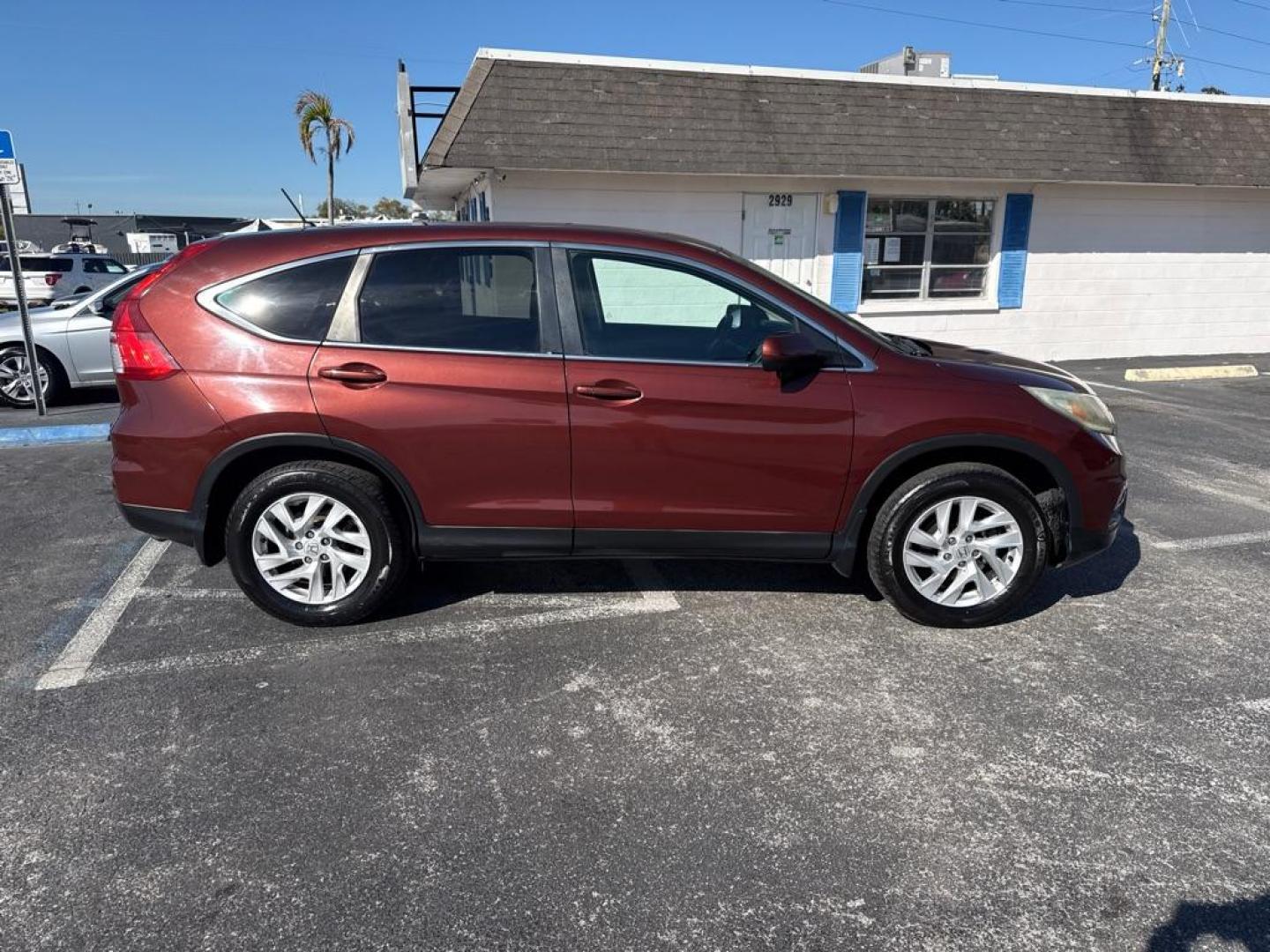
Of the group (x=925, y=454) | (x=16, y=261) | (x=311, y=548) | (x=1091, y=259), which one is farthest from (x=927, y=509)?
(x=1091, y=259)

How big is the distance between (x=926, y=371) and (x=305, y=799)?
301 centimetres

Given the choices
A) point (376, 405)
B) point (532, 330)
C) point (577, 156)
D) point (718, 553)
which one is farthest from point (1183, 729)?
point (577, 156)

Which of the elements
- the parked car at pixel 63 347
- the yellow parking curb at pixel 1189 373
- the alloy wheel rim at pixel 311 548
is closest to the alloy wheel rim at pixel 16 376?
the parked car at pixel 63 347

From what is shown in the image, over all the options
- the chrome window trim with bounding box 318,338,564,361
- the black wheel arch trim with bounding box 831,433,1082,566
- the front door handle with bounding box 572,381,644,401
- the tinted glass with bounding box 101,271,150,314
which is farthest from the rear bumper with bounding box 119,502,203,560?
the tinted glass with bounding box 101,271,150,314

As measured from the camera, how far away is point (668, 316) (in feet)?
13.2

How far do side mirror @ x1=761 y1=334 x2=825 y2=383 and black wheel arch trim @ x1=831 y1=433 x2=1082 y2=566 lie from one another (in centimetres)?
55

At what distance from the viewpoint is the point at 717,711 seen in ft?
10.9

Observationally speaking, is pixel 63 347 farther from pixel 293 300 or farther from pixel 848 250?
pixel 848 250

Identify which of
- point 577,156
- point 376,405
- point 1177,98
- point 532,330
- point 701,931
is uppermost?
point 1177,98

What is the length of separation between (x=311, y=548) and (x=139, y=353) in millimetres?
1101

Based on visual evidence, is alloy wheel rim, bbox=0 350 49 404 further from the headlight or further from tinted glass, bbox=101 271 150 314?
the headlight

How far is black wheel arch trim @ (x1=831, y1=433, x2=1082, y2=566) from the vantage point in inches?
151

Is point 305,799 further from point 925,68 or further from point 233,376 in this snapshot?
point 925,68

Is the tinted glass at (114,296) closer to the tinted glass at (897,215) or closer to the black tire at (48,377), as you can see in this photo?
the black tire at (48,377)
